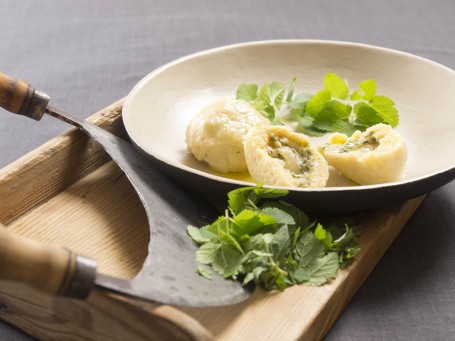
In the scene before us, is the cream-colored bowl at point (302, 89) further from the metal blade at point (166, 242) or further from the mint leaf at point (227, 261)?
the mint leaf at point (227, 261)

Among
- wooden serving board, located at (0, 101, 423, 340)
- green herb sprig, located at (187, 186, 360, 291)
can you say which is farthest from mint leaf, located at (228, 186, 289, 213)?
wooden serving board, located at (0, 101, 423, 340)

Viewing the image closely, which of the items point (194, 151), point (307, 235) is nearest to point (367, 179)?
point (307, 235)

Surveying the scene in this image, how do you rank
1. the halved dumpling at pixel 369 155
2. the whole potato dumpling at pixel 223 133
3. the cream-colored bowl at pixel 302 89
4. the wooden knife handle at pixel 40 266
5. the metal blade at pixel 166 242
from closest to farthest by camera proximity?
the wooden knife handle at pixel 40 266
the metal blade at pixel 166 242
the cream-colored bowl at pixel 302 89
the halved dumpling at pixel 369 155
the whole potato dumpling at pixel 223 133

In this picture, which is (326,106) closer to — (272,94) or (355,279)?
(272,94)

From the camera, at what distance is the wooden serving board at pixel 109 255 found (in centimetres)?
140

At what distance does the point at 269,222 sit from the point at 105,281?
447 mm

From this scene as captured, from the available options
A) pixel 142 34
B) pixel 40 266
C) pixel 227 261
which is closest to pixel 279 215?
pixel 227 261

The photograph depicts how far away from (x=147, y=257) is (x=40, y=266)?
0.31m

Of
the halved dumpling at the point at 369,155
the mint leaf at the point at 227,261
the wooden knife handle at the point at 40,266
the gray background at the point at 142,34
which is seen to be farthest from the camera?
the gray background at the point at 142,34

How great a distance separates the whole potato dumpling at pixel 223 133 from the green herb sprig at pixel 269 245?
285mm

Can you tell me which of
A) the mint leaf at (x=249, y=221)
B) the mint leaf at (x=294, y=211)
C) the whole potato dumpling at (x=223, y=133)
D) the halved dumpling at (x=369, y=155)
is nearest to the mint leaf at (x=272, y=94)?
the whole potato dumpling at (x=223, y=133)

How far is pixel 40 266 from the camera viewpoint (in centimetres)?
119

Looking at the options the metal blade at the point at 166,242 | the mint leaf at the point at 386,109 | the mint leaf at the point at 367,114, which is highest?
the mint leaf at the point at 386,109

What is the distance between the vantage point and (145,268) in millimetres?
1409
